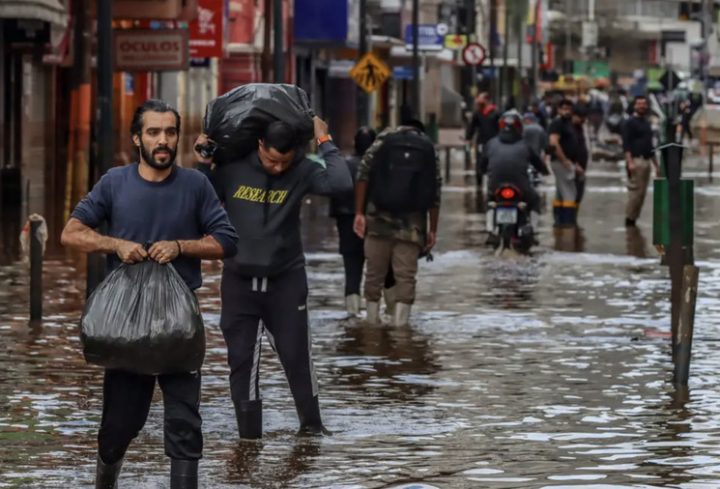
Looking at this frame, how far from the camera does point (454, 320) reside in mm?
19453

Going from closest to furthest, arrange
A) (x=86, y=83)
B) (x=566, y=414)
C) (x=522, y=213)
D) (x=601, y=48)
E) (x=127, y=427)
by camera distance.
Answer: (x=127, y=427)
(x=566, y=414)
(x=522, y=213)
(x=86, y=83)
(x=601, y=48)

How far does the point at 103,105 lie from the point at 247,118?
Answer: 24.1ft

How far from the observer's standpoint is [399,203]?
Answer: 18594 mm

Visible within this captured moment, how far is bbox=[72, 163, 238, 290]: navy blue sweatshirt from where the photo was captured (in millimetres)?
10086

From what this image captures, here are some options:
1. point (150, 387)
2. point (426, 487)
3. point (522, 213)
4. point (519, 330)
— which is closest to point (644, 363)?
point (519, 330)

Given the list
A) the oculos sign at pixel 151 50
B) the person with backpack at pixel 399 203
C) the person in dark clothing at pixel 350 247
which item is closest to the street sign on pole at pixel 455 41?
the oculos sign at pixel 151 50

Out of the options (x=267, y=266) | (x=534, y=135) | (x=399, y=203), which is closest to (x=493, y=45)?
(x=534, y=135)

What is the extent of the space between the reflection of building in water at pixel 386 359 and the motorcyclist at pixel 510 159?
839 centimetres

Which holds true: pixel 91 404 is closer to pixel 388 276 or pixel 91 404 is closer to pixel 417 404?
pixel 417 404

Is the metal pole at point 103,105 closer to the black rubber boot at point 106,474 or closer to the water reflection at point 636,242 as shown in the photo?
the black rubber boot at point 106,474

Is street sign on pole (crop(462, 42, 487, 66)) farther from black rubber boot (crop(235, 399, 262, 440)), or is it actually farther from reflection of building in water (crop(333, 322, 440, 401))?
black rubber boot (crop(235, 399, 262, 440))

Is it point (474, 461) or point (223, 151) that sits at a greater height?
point (223, 151)

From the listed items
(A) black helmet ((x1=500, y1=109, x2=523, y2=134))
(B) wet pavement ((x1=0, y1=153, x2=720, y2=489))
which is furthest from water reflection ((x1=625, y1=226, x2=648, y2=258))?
(B) wet pavement ((x1=0, y1=153, x2=720, y2=489))

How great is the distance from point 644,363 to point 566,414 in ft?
9.02
